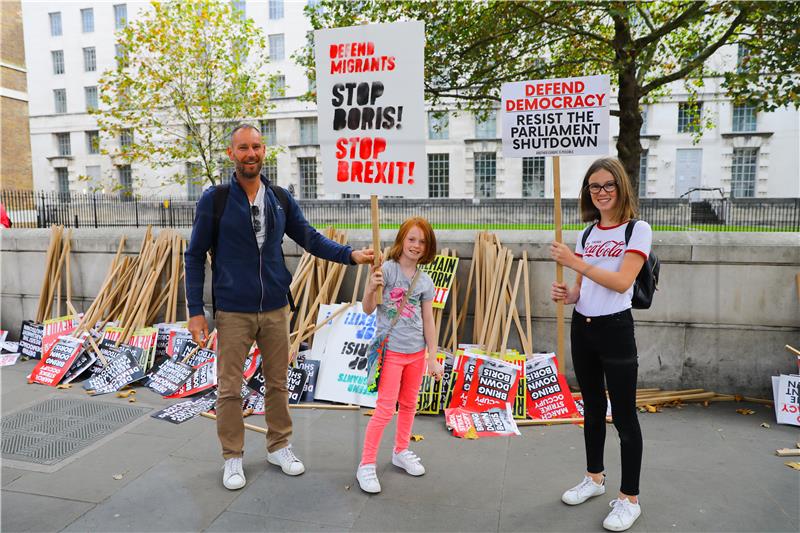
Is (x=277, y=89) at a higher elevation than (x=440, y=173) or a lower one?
higher

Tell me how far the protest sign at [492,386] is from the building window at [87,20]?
196ft

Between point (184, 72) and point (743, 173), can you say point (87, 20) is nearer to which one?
point (184, 72)

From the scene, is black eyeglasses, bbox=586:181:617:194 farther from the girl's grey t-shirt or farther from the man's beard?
the man's beard

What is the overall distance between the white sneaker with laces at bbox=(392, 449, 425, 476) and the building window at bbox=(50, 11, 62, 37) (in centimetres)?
6311

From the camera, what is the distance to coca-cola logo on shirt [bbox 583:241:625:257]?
313cm

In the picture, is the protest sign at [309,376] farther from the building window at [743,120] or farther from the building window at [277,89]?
the building window at [743,120]

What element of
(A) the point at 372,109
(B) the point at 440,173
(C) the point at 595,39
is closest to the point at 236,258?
(A) the point at 372,109

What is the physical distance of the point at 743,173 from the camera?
3834cm

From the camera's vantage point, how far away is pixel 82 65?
51875 millimetres

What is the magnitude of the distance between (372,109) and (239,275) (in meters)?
1.43

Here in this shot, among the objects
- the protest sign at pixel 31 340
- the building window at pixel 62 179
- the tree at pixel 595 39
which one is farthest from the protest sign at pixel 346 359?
the building window at pixel 62 179

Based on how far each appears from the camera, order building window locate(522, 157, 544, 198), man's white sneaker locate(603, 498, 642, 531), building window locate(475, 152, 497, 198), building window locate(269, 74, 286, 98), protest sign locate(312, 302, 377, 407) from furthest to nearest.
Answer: building window locate(475, 152, 497, 198)
building window locate(522, 157, 544, 198)
building window locate(269, 74, 286, 98)
protest sign locate(312, 302, 377, 407)
man's white sneaker locate(603, 498, 642, 531)

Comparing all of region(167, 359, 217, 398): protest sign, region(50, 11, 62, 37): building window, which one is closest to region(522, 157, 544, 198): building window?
region(167, 359, 217, 398): protest sign

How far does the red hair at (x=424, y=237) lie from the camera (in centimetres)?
366
